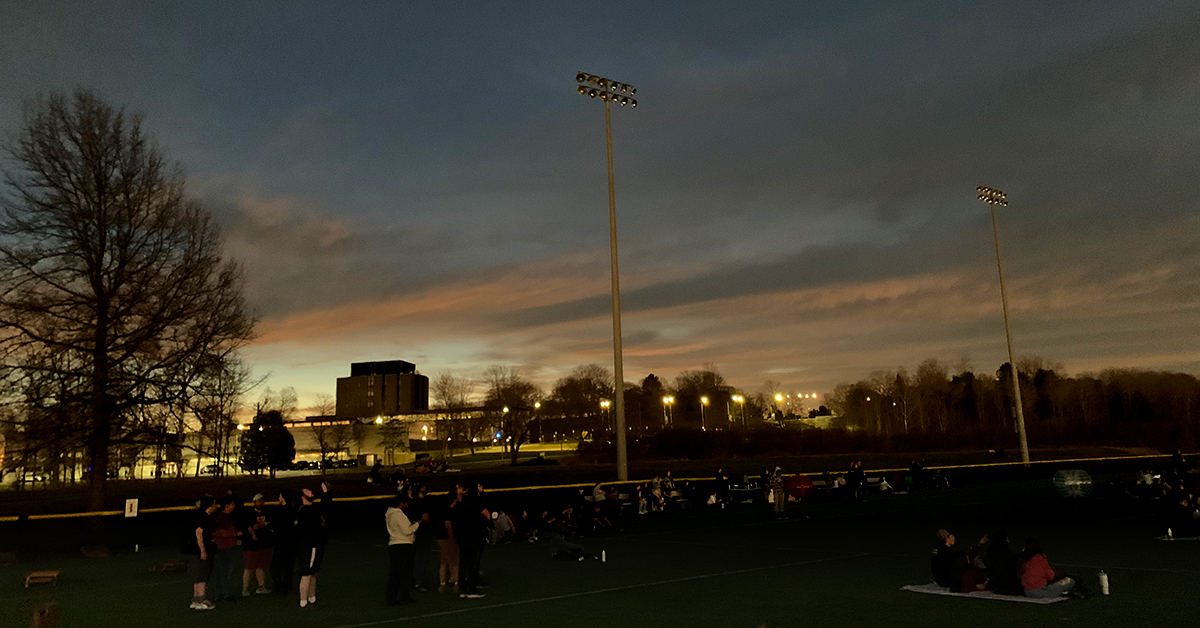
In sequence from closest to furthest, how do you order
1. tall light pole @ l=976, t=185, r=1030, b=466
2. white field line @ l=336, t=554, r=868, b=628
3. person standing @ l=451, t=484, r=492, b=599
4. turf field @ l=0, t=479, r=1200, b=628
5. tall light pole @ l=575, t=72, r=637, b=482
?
1. turf field @ l=0, t=479, r=1200, b=628
2. white field line @ l=336, t=554, r=868, b=628
3. person standing @ l=451, t=484, r=492, b=599
4. tall light pole @ l=575, t=72, r=637, b=482
5. tall light pole @ l=976, t=185, r=1030, b=466

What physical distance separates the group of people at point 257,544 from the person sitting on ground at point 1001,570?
34.0 ft

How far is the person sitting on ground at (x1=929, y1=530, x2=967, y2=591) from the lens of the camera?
12.4 m

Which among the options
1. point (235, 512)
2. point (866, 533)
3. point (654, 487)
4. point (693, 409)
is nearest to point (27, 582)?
point (235, 512)

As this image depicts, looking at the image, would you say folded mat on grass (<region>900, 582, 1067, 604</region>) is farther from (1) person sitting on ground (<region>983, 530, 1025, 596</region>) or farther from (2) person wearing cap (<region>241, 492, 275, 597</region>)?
(2) person wearing cap (<region>241, 492, 275, 597</region>)

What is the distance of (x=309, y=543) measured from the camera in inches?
514

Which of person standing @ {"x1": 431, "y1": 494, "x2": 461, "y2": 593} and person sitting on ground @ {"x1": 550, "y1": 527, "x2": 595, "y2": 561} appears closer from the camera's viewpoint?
person standing @ {"x1": 431, "y1": 494, "x2": 461, "y2": 593}

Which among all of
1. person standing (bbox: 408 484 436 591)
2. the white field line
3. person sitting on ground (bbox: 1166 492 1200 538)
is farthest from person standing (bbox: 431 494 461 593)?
person sitting on ground (bbox: 1166 492 1200 538)

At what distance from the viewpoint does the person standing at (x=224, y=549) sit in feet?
44.6

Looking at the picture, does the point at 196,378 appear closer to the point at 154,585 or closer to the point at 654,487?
the point at 154,585

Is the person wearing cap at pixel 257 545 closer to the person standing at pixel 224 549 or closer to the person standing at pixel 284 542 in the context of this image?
the person standing at pixel 284 542

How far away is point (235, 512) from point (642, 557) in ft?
28.4

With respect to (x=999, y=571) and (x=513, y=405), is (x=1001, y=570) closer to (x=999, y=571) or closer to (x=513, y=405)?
(x=999, y=571)

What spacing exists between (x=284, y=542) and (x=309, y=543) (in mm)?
1360

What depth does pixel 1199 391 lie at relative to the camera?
12775cm
